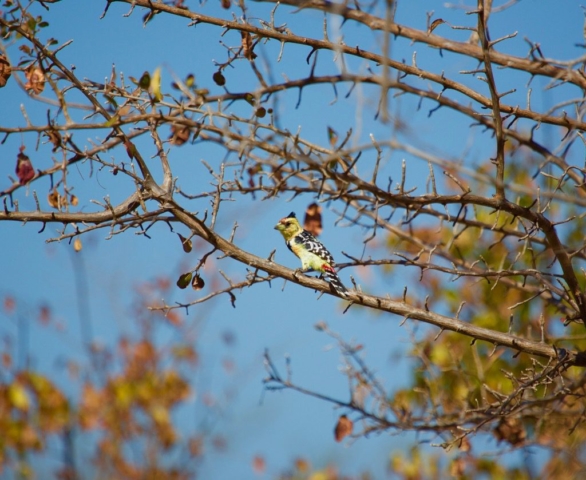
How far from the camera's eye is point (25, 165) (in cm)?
316

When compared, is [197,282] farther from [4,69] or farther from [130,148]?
[4,69]

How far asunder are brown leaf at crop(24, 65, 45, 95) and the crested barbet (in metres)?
1.88

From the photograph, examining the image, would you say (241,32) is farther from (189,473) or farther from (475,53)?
(189,473)

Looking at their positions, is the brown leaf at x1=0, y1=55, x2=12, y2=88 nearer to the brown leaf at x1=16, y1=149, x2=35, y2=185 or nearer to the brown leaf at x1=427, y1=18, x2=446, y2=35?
the brown leaf at x1=16, y1=149, x2=35, y2=185

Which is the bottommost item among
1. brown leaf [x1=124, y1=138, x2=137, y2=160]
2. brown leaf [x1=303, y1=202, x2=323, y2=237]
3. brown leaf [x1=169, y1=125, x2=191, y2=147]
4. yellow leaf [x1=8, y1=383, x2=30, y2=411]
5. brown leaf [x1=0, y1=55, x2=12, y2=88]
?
brown leaf [x1=124, y1=138, x2=137, y2=160]

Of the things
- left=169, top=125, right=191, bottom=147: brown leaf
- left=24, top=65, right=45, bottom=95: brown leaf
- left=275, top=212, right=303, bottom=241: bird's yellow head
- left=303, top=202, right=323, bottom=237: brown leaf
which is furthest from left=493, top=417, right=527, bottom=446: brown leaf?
left=24, top=65, right=45, bottom=95: brown leaf

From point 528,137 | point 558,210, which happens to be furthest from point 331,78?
point 558,210

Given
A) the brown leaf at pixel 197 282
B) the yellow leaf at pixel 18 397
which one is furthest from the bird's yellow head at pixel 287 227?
the yellow leaf at pixel 18 397

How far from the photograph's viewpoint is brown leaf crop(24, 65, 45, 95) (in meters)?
3.24

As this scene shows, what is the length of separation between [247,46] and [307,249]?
1.69m

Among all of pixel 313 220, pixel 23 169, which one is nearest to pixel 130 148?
pixel 23 169

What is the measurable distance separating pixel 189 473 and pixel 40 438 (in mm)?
1940

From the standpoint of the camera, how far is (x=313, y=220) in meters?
4.31

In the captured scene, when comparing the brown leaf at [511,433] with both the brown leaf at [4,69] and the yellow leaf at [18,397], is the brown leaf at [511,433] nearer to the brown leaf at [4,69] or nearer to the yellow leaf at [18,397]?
the brown leaf at [4,69]
